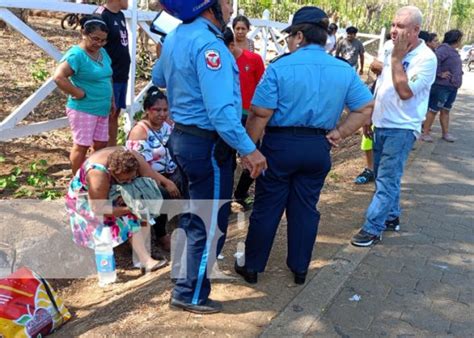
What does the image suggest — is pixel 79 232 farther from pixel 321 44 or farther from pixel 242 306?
pixel 321 44

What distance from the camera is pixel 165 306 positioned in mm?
2975

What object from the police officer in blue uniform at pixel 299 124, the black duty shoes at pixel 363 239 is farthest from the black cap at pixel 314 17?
the black duty shoes at pixel 363 239

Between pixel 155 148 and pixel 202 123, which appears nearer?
pixel 202 123

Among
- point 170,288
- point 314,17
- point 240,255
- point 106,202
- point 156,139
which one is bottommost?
point 170,288

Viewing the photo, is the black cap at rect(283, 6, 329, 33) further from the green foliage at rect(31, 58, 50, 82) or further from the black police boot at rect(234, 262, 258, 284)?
the green foliage at rect(31, 58, 50, 82)

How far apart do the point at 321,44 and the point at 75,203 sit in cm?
210

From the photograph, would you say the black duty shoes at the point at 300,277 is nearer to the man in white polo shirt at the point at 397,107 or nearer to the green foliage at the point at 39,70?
the man in white polo shirt at the point at 397,107

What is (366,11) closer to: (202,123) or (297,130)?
(297,130)

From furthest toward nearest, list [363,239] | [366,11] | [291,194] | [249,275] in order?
[366,11], [363,239], [249,275], [291,194]

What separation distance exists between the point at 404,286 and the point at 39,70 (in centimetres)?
626

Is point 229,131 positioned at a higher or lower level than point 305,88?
lower

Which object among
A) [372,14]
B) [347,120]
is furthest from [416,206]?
[372,14]

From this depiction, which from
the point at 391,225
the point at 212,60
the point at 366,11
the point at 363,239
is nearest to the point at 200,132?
the point at 212,60

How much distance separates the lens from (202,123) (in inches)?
102
